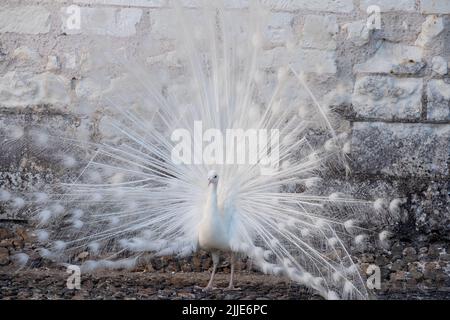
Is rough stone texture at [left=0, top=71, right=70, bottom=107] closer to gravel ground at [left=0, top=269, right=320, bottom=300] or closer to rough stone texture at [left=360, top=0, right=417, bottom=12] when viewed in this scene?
gravel ground at [left=0, top=269, right=320, bottom=300]

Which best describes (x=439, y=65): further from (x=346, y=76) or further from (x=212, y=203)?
(x=212, y=203)

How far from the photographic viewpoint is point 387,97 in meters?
4.54

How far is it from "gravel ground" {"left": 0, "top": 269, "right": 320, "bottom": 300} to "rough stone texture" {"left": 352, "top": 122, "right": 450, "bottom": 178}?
0.99 meters

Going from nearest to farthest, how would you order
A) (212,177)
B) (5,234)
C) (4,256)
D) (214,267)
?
(212,177) → (214,267) → (4,256) → (5,234)

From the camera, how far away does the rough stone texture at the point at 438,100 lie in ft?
14.8

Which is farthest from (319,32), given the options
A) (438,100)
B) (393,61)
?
(438,100)

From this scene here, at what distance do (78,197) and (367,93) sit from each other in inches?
69.3

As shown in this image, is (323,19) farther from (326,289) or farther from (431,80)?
(326,289)

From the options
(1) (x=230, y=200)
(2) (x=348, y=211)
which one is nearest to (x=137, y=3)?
(1) (x=230, y=200)

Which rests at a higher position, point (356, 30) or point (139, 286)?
point (356, 30)

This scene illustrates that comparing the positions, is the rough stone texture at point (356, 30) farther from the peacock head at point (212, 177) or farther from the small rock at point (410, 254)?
the peacock head at point (212, 177)

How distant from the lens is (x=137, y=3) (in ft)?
14.5
